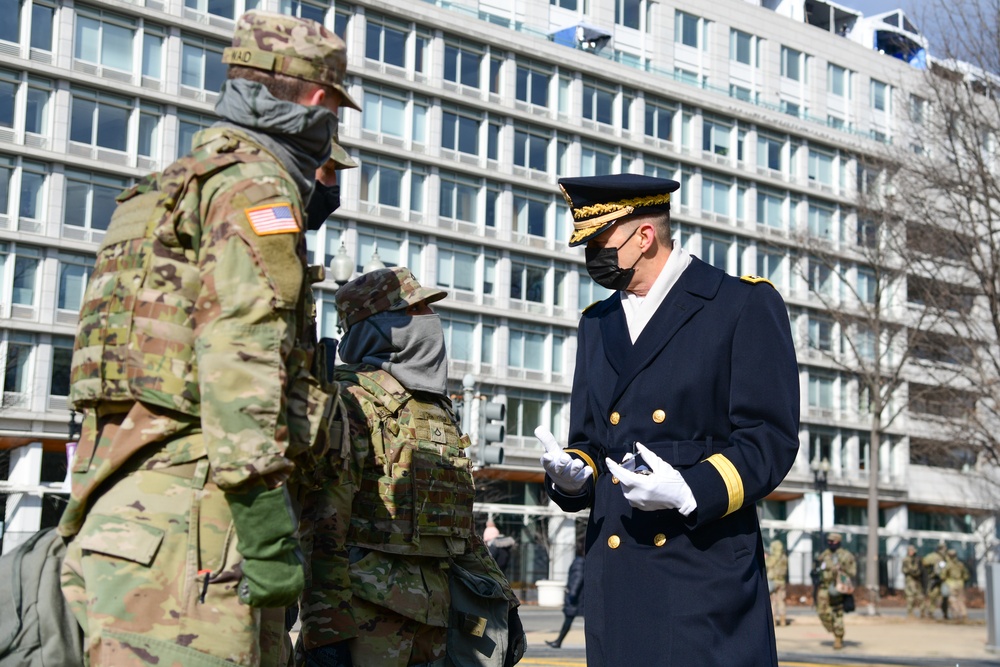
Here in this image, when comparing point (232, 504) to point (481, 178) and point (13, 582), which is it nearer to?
point (13, 582)

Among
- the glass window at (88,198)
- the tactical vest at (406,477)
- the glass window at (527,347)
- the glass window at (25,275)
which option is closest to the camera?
the tactical vest at (406,477)

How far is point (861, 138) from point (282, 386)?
66870mm

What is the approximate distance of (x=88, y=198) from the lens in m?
44.6

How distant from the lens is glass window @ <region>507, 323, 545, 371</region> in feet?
180

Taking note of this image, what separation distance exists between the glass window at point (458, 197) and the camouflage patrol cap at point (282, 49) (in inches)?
1942

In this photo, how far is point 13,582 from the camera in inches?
156

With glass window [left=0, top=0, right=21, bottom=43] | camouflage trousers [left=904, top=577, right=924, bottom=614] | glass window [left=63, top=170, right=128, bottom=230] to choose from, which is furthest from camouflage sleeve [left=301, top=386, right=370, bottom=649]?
glass window [left=0, top=0, right=21, bottom=43]

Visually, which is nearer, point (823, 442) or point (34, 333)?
point (34, 333)

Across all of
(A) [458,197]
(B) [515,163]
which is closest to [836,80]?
(B) [515,163]

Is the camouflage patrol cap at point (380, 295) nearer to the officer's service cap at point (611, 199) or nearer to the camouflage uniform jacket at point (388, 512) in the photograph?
the camouflage uniform jacket at point (388, 512)

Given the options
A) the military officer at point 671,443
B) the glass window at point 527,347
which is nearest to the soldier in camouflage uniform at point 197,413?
the military officer at point 671,443

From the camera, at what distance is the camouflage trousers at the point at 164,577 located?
3744 mm

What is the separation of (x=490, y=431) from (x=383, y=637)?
1365 cm

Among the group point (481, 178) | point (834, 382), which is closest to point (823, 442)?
→ point (834, 382)
